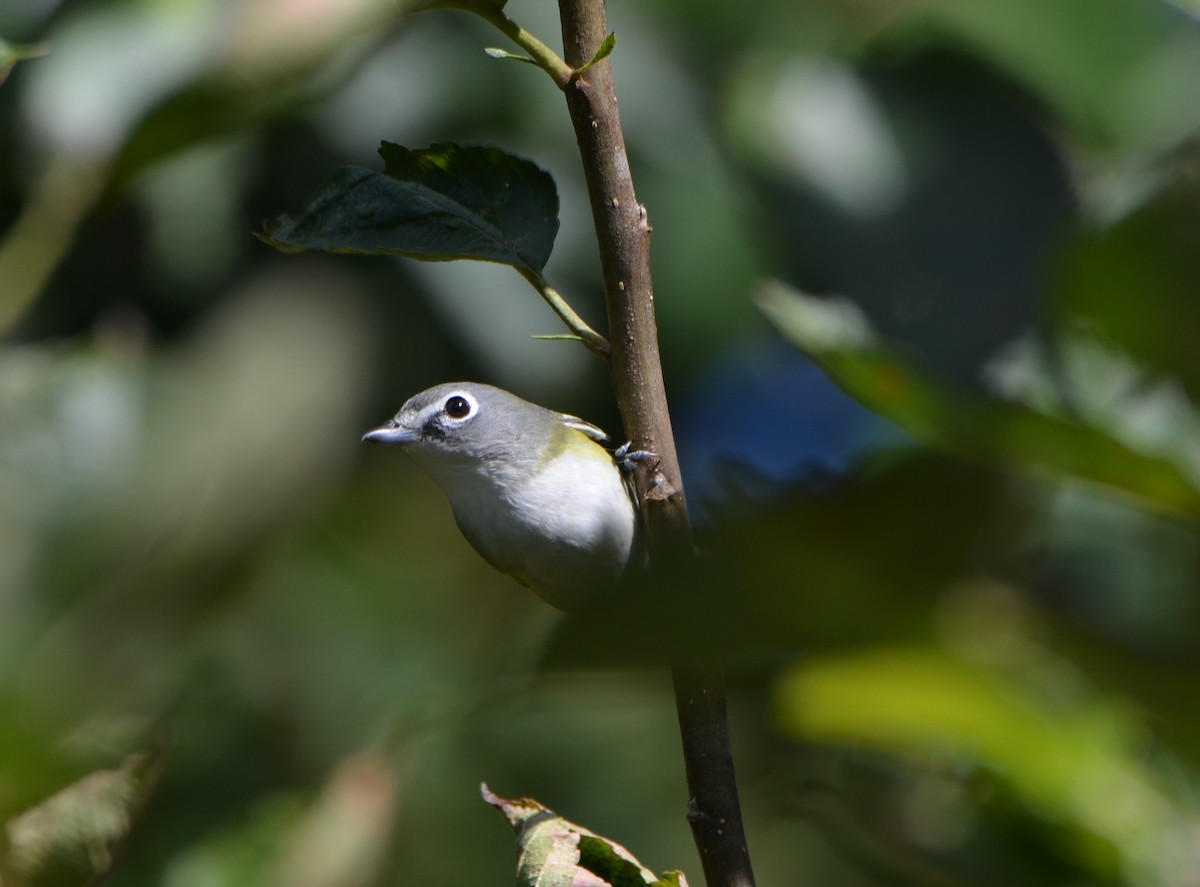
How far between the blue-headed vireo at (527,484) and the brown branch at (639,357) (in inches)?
25.5

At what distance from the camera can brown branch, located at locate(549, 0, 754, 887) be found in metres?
0.63

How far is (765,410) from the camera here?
8.43 feet

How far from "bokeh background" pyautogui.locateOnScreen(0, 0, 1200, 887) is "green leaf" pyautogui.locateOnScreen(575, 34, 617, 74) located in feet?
0.31

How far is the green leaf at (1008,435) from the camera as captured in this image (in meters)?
0.43

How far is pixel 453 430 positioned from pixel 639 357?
0.86 metres

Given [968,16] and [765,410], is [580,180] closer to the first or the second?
[765,410]

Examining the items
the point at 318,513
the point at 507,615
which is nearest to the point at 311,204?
the point at 507,615

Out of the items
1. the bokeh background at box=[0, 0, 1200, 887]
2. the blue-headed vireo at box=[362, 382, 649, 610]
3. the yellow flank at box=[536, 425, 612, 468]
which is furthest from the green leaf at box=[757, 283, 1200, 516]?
the yellow flank at box=[536, 425, 612, 468]

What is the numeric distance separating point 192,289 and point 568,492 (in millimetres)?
1348

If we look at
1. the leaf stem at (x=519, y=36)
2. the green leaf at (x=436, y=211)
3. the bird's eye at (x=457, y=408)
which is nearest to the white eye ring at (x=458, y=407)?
the bird's eye at (x=457, y=408)

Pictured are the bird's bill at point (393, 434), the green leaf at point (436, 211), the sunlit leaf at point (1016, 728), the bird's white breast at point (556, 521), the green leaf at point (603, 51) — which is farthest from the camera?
the bird's bill at point (393, 434)

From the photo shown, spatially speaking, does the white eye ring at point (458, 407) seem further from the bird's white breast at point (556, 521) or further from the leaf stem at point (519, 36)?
the leaf stem at point (519, 36)

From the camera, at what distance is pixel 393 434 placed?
1503mm

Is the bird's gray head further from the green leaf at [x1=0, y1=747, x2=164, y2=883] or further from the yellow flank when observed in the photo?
the green leaf at [x1=0, y1=747, x2=164, y2=883]
